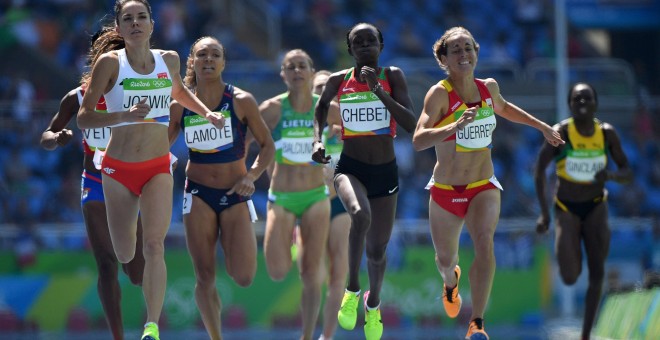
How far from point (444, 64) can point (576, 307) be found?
34.1 ft

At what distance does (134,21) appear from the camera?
9.54 m

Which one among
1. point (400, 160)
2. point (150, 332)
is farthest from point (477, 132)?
point (400, 160)

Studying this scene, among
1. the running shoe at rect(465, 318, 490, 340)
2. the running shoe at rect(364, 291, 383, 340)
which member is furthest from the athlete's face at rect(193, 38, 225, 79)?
the running shoe at rect(465, 318, 490, 340)

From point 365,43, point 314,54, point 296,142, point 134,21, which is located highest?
point 314,54

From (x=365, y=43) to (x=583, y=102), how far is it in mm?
3282

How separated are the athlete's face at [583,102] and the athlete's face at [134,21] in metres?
4.95

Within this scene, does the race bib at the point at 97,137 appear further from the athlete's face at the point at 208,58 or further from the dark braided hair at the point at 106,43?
the athlete's face at the point at 208,58

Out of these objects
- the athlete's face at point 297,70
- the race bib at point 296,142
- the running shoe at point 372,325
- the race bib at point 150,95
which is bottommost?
the running shoe at point 372,325

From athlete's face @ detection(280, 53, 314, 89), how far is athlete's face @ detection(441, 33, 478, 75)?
230cm

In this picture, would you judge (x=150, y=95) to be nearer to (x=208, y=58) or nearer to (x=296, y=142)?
(x=208, y=58)

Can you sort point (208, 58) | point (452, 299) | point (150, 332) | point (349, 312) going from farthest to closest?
1. point (452, 299)
2. point (208, 58)
3. point (349, 312)
4. point (150, 332)

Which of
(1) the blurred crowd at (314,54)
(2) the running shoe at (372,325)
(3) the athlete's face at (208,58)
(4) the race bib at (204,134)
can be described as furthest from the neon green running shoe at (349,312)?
(1) the blurred crowd at (314,54)

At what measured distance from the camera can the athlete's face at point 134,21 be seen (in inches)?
376

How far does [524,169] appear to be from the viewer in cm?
2300
